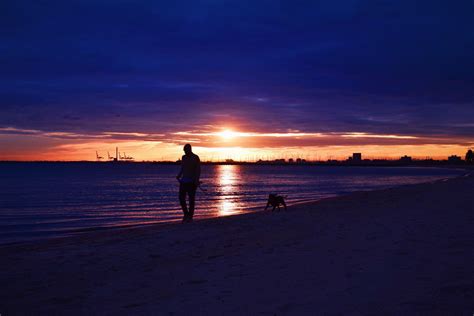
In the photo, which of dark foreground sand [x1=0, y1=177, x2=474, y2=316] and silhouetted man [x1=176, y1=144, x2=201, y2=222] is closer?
dark foreground sand [x1=0, y1=177, x2=474, y2=316]

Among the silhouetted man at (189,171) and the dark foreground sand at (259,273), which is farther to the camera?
the silhouetted man at (189,171)

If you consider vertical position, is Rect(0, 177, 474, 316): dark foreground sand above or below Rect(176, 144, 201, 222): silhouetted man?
below

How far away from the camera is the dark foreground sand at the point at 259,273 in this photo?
15.5 ft

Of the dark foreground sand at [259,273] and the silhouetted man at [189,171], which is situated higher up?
the silhouetted man at [189,171]

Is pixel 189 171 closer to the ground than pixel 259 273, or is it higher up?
higher up

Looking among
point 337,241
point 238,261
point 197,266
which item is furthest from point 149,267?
point 337,241

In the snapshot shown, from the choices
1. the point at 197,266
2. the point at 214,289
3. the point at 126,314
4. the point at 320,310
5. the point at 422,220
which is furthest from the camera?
the point at 422,220

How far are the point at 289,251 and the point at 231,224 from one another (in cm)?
578

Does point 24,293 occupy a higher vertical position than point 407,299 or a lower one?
lower

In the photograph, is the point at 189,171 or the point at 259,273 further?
the point at 189,171

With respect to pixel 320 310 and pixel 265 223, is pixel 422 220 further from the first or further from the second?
pixel 320 310

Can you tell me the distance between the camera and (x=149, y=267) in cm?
743

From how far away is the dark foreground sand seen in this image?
4.71m

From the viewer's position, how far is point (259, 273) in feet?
20.4
